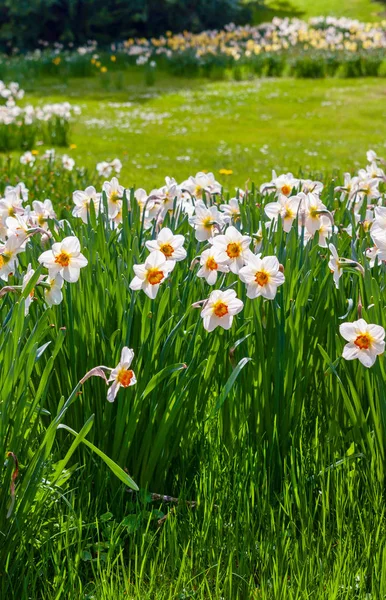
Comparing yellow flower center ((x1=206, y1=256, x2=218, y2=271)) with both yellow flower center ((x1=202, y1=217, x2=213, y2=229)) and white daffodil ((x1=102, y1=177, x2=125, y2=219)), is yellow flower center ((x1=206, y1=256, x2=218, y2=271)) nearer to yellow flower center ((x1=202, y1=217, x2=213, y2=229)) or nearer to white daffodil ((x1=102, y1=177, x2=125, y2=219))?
yellow flower center ((x1=202, y1=217, x2=213, y2=229))

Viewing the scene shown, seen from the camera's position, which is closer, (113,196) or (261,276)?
(261,276)

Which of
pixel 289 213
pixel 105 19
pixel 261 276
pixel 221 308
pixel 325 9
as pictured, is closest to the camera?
pixel 221 308

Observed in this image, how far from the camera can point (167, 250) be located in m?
2.26

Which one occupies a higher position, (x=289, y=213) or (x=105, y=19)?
(x=105, y=19)

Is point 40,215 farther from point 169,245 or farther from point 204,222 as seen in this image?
point 169,245

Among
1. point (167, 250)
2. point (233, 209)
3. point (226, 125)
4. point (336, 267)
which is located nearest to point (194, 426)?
point (167, 250)

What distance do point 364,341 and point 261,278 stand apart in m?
0.37

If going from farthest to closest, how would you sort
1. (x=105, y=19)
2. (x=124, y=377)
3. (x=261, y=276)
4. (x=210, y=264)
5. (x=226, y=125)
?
(x=105, y=19) < (x=226, y=125) < (x=210, y=264) < (x=261, y=276) < (x=124, y=377)

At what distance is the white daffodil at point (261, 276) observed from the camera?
2.07 m

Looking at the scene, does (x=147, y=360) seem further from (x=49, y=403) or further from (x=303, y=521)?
(x=303, y=521)

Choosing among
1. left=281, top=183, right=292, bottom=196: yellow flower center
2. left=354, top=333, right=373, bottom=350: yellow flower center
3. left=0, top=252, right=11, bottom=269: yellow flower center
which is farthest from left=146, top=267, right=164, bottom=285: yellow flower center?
left=281, top=183, right=292, bottom=196: yellow flower center

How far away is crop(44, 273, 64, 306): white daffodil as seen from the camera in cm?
208

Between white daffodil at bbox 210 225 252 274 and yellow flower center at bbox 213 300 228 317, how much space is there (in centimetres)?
27

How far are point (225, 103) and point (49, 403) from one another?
11.9 meters
